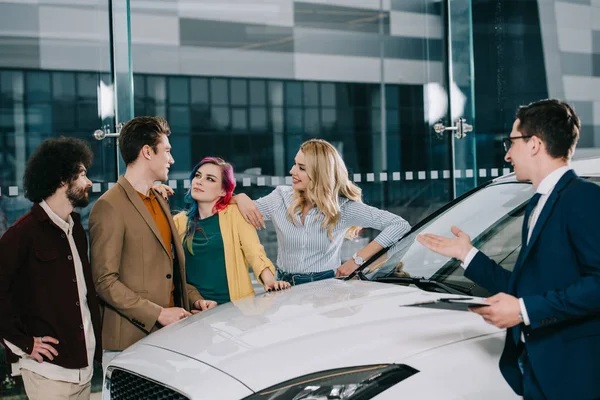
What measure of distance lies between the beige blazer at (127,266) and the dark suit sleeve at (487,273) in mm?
1293

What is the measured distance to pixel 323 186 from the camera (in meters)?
3.86

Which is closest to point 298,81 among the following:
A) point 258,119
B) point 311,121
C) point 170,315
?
point 311,121

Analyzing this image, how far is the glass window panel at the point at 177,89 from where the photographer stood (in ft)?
17.4

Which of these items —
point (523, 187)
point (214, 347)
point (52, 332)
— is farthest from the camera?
point (523, 187)

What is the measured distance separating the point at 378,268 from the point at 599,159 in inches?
38.4

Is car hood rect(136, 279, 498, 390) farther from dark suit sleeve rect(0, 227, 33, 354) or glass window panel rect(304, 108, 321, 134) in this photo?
glass window panel rect(304, 108, 321, 134)

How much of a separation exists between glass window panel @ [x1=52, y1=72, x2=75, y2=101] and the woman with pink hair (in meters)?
1.83

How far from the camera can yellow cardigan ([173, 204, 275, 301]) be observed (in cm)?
355

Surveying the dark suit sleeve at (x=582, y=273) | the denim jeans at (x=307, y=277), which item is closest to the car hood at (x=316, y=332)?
the dark suit sleeve at (x=582, y=273)

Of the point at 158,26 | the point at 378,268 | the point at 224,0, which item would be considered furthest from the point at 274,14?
the point at 378,268

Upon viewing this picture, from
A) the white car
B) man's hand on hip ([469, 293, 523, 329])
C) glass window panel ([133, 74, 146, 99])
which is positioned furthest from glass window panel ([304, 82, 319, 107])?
man's hand on hip ([469, 293, 523, 329])

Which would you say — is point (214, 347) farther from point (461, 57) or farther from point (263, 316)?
point (461, 57)

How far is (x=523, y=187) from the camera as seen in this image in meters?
3.19

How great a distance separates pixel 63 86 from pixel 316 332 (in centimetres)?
329
